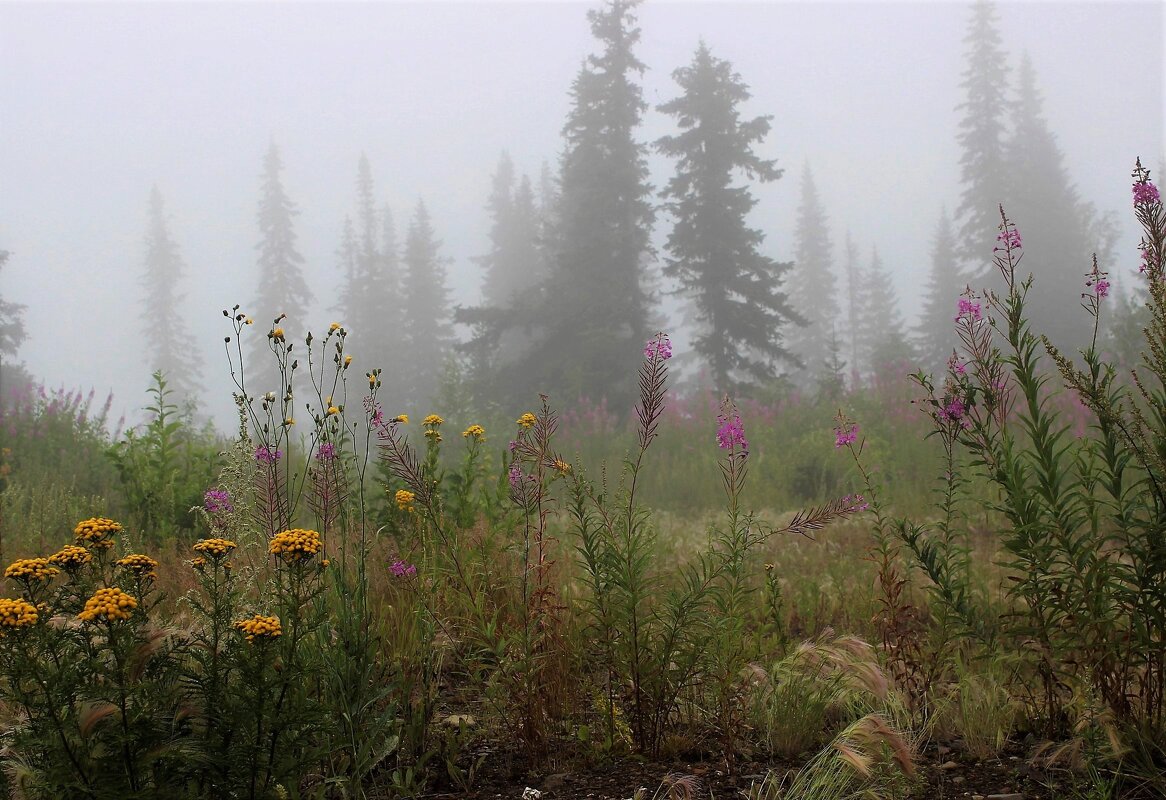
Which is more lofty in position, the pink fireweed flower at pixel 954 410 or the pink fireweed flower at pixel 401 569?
the pink fireweed flower at pixel 954 410

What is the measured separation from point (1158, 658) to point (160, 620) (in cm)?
401

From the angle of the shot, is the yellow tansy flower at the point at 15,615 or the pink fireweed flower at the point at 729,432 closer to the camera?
the yellow tansy flower at the point at 15,615

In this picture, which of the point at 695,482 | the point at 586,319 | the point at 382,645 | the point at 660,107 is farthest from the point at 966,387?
the point at 660,107

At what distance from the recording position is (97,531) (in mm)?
1951

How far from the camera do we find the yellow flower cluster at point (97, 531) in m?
1.93

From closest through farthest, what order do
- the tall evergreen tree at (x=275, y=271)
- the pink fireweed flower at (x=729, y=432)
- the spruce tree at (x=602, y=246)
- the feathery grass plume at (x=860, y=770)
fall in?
1. the feathery grass plume at (x=860, y=770)
2. the pink fireweed flower at (x=729, y=432)
3. the spruce tree at (x=602, y=246)
4. the tall evergreen tree at (x=275, y=271)

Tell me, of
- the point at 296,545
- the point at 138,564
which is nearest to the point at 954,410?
the point at 296,545

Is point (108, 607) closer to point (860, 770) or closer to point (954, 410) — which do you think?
point (860, 770)

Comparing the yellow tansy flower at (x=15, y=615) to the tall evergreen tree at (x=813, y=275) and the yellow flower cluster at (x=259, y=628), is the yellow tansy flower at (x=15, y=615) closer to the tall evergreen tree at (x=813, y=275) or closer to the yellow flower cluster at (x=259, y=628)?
the yellow flower cluster at (x=259, y=628)

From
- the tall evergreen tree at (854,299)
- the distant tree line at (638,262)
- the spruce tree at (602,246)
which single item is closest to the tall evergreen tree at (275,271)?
the distant tree line at (638,262)

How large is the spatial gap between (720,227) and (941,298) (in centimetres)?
2389

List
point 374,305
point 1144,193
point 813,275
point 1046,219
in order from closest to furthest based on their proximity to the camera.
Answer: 1. point 1144,193
2. point 1046,219
3. point 374,305
4. point 813,275

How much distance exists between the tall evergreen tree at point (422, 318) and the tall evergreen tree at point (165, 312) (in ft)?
63.3

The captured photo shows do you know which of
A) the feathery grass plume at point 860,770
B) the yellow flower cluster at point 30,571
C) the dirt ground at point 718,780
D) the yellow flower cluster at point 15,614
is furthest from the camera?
the dirt ground at point 718,780
